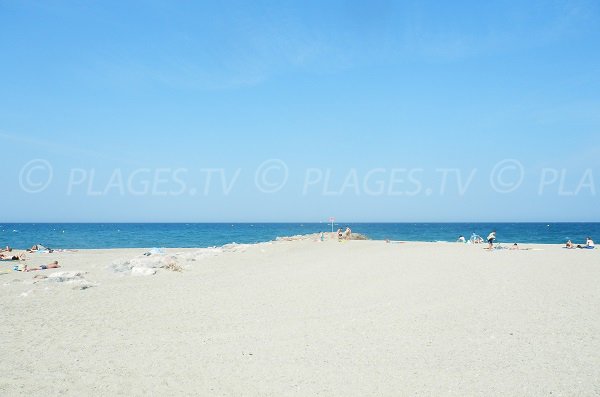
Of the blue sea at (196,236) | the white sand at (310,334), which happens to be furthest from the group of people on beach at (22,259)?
the blue sea at (196,236)

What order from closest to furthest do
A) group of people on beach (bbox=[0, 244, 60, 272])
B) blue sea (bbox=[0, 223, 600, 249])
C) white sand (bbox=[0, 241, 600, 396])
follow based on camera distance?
white sand (bbox=[0, 241, 600, 396]), group of people on beach (bbox=[0, 244, 60, 272]), blue sea (bbox=[0, 223, 600, 249])

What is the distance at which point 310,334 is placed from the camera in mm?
8867

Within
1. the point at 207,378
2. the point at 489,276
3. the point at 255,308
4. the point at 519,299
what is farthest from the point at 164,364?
the point at 489,276

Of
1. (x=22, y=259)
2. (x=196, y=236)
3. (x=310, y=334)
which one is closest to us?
(x=310, y=334)

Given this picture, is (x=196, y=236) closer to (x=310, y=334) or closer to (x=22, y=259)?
(x=22, y=259)

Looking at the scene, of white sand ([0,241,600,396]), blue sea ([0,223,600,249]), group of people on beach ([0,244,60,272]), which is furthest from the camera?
blue sea ([0,223,600,249])

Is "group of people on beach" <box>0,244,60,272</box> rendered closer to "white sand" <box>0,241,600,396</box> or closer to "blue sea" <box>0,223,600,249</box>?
"white sand" <box>0,241,600,396</box>

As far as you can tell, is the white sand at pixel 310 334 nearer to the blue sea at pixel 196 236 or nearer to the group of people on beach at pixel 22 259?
the group of people on beach at pixel 22 259

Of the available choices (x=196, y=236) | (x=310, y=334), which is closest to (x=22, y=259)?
(x=310, y=334)

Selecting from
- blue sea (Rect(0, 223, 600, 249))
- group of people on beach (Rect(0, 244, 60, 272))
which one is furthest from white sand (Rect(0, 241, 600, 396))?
blue sea (Rect(0, 223, 600, 249))

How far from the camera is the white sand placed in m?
6.33

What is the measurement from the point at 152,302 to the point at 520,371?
947cm

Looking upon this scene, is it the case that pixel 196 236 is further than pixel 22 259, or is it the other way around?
pixel 196 236

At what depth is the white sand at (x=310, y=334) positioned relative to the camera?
6.33 metres
